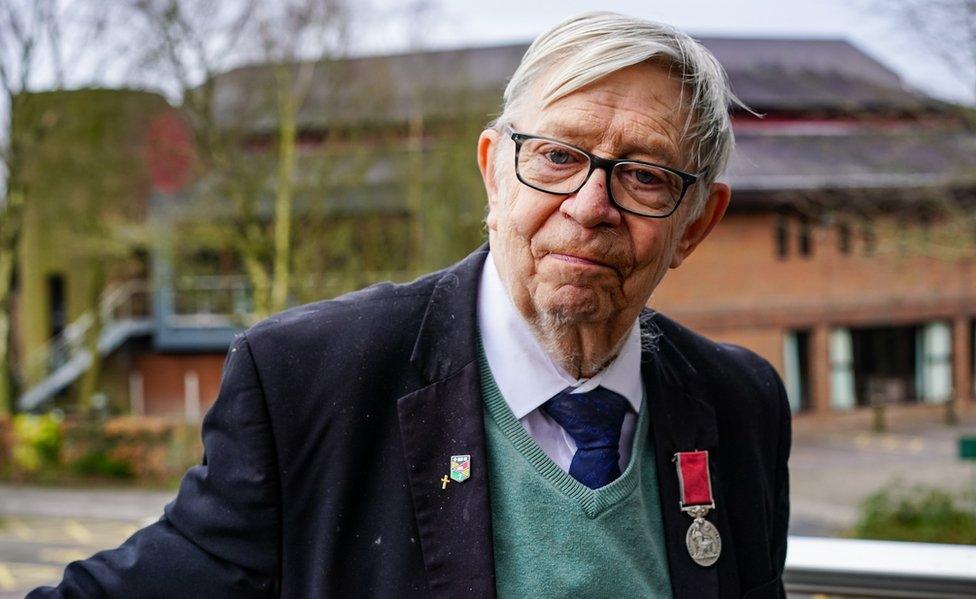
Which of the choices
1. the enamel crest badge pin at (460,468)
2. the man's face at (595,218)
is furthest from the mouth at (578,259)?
the enamel crest badge pin at (460,468)

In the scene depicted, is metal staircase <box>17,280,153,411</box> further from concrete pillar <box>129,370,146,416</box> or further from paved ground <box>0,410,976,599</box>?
paved ground <box>0,410,976,599</box>

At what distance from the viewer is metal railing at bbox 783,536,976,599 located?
2199mm

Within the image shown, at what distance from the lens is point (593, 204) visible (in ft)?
5.00

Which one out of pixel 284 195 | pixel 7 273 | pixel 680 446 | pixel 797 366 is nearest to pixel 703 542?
pixel 680 446

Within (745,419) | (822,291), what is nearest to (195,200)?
(822,291)

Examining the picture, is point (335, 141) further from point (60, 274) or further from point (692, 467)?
point (692, 467)

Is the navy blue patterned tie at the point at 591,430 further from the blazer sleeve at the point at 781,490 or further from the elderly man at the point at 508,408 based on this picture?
the blazer sleeve at the point at 781,490

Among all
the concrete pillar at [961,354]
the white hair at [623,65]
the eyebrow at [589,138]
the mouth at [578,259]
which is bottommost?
the concrete pillar at [961,354]

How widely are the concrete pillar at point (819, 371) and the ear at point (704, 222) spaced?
75.3 feet

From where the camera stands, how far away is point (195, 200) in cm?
1764

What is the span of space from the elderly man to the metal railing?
616 mm

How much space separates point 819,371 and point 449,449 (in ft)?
77.0

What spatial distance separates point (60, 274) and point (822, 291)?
19703 mm

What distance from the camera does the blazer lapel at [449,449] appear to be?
4.97 ft
